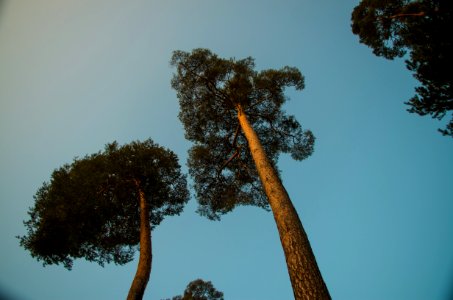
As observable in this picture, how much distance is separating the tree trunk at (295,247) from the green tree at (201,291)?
52.4 feet

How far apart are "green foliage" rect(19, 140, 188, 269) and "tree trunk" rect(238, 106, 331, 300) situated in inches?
311

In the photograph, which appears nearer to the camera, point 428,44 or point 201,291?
point 428,44

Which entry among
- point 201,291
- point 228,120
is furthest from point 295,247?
point 201,291

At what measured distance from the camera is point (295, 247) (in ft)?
21.0

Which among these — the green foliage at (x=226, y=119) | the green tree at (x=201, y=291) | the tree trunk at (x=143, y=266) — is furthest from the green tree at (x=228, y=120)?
the green tree at (x=201, y=291)

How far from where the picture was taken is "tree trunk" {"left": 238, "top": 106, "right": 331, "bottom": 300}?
5.45 m

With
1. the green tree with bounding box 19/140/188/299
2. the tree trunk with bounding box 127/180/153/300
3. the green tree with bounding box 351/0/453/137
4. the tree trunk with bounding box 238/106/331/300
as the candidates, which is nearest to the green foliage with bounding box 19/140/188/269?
the green tree with bounding box 19/140/188/299

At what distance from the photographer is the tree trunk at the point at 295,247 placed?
5445mm

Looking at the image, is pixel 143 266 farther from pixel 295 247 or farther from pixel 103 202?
pixel 295 247

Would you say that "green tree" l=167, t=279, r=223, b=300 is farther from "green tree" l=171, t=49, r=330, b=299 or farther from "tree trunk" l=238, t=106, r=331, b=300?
"tree trunk" l=238, t=106, r=331, b=300

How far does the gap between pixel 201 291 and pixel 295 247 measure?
17.7 m

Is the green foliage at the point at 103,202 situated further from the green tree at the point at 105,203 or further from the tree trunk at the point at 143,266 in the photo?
the tree trunk at the point at 143,266

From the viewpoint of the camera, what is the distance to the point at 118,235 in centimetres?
1495

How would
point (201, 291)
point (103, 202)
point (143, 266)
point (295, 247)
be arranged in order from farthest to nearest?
point (201, 291), point (103, 202), point (143, 266), point (295, 247)
